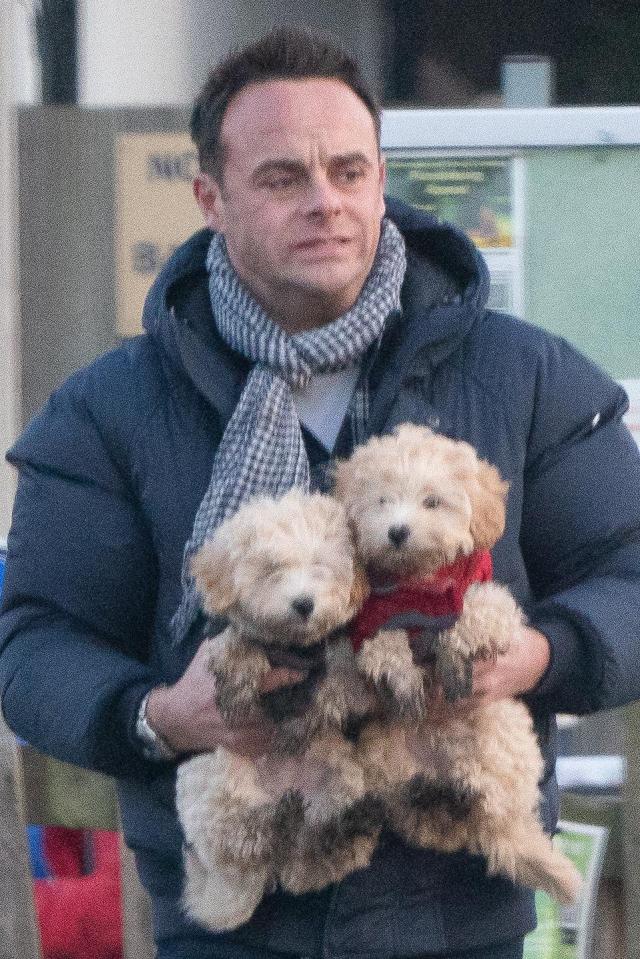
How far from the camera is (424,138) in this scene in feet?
13.4

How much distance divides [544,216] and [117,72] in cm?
232

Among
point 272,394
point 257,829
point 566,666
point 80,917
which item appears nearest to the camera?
point 257,829

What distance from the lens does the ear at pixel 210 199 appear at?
2.93 metres

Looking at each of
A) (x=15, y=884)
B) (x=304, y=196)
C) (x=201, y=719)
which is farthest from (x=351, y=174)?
(x=15, y=884)

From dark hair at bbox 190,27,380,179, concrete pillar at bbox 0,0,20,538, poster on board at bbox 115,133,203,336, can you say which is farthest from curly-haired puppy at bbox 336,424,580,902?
concrete pillar at bbox 0,0,20,538

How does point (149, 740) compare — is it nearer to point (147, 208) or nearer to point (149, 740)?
point (149, 740)

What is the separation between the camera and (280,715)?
2309mm

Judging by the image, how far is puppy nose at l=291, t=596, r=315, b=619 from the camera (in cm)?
214

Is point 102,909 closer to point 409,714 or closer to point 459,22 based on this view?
point 409,714

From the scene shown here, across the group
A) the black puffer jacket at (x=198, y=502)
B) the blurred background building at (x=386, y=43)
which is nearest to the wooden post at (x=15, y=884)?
the black puffer jacket at (x=198, y=502)

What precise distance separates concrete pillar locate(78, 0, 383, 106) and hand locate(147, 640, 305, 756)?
146 inches

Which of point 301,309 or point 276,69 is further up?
point 276,69

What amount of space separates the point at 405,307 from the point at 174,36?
362cm

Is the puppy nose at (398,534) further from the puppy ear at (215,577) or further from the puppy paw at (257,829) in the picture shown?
the puppy paw at (257,829)
